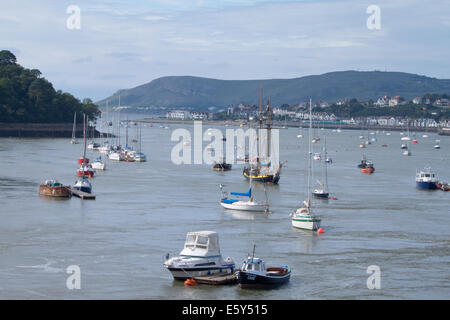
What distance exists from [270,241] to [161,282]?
7.68 metres

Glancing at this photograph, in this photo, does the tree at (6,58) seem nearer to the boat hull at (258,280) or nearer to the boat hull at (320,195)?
the boat hull at (320,195)

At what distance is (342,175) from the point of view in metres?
61.7

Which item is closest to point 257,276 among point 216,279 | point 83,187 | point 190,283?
point 216,279

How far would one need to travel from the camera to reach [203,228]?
32000 mm

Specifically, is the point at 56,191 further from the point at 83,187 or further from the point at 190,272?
the point at 190,272

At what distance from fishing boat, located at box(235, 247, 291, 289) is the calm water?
265 mm

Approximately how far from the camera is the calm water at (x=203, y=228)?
887 inches

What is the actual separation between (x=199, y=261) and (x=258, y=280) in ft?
6.31

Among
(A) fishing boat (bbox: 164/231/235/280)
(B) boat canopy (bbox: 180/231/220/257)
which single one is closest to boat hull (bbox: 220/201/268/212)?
(A) fishing boat (bbox: 164/231/235/280)

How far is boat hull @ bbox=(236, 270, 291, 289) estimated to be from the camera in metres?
22.1

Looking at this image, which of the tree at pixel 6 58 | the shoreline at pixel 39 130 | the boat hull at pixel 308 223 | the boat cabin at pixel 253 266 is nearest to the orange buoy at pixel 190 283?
the boat cabin at pixel 253 266

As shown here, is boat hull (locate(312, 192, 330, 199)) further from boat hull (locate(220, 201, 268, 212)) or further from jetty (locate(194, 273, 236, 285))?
jetty (locate(194, 273, 236, 285))
